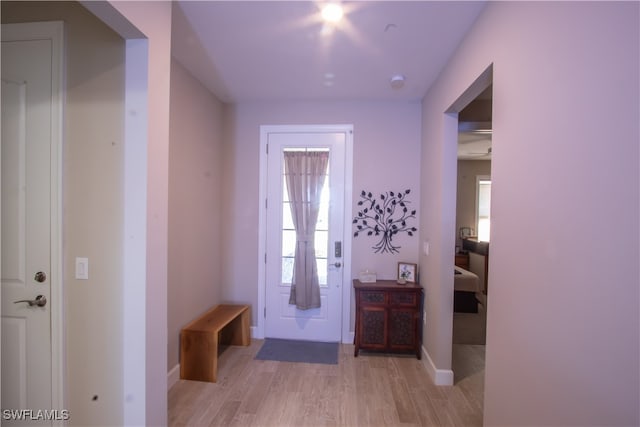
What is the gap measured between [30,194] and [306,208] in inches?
83.4

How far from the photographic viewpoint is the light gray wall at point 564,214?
776mm

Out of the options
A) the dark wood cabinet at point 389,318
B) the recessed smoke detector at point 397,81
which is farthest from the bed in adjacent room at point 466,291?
the recessed smoke detector at point 397,81

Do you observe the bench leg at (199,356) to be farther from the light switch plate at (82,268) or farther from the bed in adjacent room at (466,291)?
the bed in adjacent room at (466,291)

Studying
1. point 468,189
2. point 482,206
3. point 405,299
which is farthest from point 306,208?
point 482,206

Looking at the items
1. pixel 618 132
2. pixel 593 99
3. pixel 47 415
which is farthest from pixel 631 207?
pixel 47 415

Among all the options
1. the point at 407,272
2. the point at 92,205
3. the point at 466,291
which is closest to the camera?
the point at 92,205

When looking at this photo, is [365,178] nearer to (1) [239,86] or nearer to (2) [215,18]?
(1) [239,86]

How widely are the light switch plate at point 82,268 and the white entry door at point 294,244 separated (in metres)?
1.78

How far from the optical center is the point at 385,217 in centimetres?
298

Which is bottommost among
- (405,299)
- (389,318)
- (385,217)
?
(389,318)

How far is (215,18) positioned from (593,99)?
197 centimetres

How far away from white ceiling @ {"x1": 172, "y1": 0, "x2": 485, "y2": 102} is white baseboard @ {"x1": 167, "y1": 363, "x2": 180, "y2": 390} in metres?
2.59

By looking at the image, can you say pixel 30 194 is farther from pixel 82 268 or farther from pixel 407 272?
pixel 407 272

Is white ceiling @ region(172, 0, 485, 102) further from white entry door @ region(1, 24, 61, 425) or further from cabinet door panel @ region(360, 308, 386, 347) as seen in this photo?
cabinet door panel @ region(360, 308, 386, 347)
